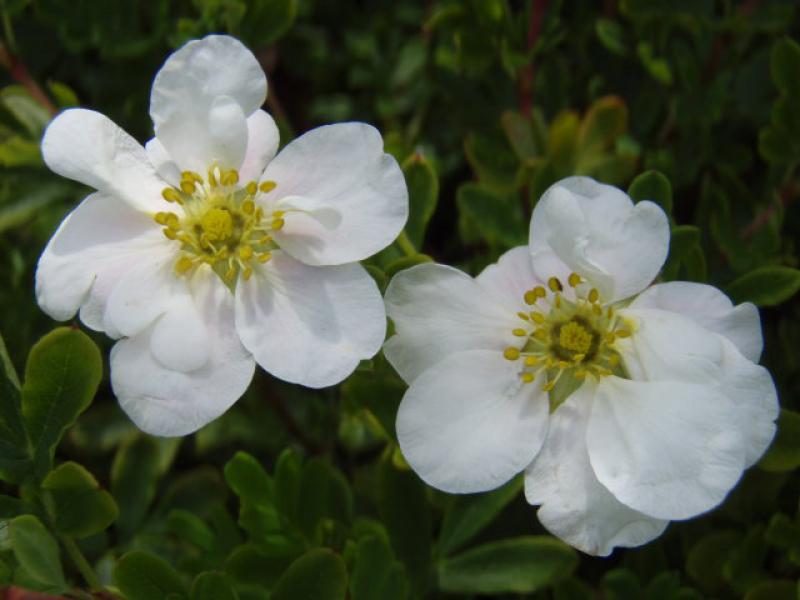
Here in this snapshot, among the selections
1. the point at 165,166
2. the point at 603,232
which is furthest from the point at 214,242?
the point at 603,232

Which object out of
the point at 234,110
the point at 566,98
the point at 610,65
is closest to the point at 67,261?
the point at 234,110

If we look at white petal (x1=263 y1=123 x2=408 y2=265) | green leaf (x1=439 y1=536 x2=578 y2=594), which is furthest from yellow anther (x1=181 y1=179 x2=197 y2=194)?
green leaf (x1=439 y1=536 x2=578 y2=594)

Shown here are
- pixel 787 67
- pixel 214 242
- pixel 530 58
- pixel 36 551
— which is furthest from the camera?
pixel 530 58

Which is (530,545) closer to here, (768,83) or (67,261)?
(67,261)

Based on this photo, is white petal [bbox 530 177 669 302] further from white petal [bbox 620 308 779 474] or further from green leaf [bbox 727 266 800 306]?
green leaf [bbox 727 266 800 306]

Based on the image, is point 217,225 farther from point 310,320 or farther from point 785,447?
point 785,447

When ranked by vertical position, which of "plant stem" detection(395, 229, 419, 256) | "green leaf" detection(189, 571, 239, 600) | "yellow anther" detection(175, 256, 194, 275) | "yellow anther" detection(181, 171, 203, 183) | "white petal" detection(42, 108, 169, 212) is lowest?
"green leaf" detection(189, 571, 239, 600)
